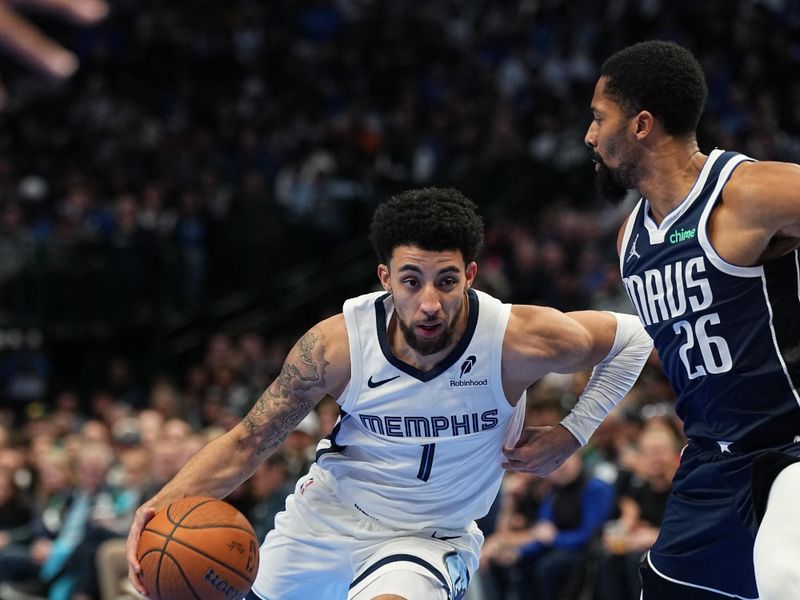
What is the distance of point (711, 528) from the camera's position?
439 centimetres

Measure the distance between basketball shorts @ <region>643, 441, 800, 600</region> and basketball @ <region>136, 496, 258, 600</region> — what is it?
1579 millimetres

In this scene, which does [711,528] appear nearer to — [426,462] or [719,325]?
[719,325]

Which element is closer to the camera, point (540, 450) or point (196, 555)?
point (196, 555)

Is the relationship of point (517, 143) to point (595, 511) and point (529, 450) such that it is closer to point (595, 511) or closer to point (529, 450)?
point (595, 511)

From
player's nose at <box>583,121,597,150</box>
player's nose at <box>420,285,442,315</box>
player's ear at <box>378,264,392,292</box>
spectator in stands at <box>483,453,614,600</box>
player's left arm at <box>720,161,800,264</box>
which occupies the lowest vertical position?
spectator in stands at <box>483,453,614,600</box>

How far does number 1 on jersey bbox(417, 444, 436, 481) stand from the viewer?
4926 mm

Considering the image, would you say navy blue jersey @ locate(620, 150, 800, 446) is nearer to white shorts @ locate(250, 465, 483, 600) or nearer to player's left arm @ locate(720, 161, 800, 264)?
player's left arm @ locate(720, 161, 800, 264)

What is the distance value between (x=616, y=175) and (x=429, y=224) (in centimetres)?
74

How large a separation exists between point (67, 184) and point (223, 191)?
2.02 m

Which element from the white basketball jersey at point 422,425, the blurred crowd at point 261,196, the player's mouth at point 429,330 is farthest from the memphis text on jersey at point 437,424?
the blurred crowd at point 261,196

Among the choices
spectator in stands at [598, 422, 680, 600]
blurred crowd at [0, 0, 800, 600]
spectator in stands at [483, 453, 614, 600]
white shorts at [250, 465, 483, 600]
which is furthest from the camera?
blurred crowd at [0, 0, 800, 600]

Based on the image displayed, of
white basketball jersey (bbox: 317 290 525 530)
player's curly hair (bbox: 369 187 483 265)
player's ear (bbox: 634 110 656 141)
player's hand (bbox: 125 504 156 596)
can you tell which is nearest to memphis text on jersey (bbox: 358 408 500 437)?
white basketball jersey (bbox: 317 290 525 530)

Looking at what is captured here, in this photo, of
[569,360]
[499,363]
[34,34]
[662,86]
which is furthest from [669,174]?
[34,34]

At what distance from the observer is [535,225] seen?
1430cm
